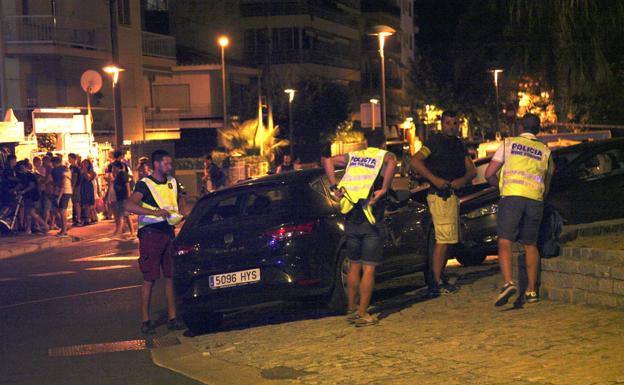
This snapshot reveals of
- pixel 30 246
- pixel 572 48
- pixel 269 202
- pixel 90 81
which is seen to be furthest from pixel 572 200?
pixel 90 81

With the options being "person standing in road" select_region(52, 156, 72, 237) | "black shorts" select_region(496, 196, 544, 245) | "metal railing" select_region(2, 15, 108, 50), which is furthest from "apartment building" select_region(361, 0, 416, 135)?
"black shorts" select_region(496, 196, 544, 245)

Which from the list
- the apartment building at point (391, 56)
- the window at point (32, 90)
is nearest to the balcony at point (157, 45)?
the window at point (32, 90)

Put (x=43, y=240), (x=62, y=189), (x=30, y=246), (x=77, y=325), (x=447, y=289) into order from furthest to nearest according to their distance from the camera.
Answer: (x=62, y=189) < (x=43, y=240) < (x=30, y=246) < (x=77, y=325) < (x=447, y=289)

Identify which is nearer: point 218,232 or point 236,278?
point 236,278

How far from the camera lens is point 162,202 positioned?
11.7 metres

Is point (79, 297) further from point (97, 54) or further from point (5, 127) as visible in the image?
point (97, 54)

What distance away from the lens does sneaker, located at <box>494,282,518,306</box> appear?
34.1ft

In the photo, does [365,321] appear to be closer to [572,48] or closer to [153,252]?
[153,252]

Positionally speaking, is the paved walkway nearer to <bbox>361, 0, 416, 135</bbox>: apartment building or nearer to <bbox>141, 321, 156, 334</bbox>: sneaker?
<bbox>141, 321, 156, 334</bbox>: sneaker

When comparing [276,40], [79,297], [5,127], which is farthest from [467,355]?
[276,40]

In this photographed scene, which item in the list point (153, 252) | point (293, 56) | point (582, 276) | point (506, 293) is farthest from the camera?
point (293, 56)

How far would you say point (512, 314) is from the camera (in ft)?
33.3

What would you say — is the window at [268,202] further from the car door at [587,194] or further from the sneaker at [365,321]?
the car door at [587,194]

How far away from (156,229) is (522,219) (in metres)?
3.72
